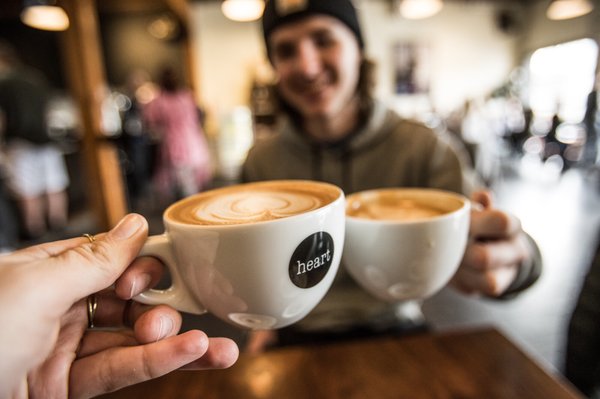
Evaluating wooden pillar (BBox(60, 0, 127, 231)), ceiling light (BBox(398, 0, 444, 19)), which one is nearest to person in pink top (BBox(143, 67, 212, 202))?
wooden pillar (BBox(60, 0, 127, 231))

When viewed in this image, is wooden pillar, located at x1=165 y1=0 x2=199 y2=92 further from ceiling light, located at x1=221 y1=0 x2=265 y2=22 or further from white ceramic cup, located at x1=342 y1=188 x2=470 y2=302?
white ceramic cup, located at x1=342 y1=188 x2=470 y2=302

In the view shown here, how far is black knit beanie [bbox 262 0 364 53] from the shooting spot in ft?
3.17

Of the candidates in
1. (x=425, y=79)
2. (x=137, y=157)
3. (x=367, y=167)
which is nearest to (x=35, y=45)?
(x=137, y=157)

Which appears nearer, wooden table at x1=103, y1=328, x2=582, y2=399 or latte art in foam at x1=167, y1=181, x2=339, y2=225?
latte art in foam at x1=167, y1=181, x2=339, y2=225

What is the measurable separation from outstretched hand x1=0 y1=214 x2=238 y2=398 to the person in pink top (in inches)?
158

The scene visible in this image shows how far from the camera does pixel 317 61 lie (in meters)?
1.02

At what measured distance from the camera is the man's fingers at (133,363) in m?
0.39

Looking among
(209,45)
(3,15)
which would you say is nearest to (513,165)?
(209,45)

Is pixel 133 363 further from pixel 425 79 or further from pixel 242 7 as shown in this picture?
pixel 425 79

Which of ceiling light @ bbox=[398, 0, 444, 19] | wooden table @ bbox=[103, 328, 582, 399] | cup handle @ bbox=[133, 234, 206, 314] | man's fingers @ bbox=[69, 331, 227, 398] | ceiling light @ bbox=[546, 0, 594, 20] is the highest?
ceiling light @ bbox=[398, 0, 444, 19]

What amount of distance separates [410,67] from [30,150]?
Answer: 6842 millimetres

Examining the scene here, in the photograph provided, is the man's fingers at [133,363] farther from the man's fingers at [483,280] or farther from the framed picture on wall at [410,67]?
the framed picture on wall at [410,67]

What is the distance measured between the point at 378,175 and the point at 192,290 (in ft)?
2.71

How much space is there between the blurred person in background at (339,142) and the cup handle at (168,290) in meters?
0.62
